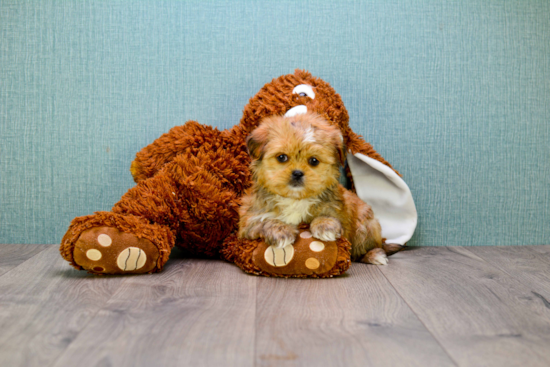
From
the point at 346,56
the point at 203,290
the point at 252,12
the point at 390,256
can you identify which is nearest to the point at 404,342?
the point at 203,290

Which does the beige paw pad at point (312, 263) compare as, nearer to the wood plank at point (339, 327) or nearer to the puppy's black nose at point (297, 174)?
the wood plank at point (339, 327)

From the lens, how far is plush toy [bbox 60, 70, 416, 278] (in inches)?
66.8

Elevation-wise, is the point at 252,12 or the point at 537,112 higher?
the point at 252,12

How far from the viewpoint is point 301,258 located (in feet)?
5.57

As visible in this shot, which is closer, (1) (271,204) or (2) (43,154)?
(1) (271,204)

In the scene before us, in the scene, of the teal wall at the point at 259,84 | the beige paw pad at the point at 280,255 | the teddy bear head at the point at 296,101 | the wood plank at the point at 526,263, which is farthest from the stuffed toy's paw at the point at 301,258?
the teal wall at the point at 259,84

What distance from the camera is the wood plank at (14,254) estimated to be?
1894 mm

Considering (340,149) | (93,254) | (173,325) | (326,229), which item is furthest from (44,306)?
(340,149)

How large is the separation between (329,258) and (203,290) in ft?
1.54

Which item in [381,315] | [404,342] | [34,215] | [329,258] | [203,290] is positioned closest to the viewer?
[404,342]

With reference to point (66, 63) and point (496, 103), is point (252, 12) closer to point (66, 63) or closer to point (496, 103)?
point (66, 63)

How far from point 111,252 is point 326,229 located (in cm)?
78

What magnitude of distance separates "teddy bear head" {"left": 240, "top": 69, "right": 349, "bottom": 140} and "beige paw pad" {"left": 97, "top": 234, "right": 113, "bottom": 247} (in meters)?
0.73

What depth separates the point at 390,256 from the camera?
2.15 m
